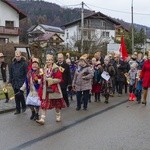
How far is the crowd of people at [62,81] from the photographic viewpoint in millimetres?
12227

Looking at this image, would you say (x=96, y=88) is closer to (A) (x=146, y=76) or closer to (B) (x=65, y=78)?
(A) (x=146, y=76)

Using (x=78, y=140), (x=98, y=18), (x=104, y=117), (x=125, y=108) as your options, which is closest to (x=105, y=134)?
(x=78, y=140)

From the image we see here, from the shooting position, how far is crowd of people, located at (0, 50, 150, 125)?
12.2m

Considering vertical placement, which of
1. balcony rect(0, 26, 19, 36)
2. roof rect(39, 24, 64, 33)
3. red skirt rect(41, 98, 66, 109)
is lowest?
red skirt rect(41, 98, 66, 109)

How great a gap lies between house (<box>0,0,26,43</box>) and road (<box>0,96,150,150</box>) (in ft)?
172

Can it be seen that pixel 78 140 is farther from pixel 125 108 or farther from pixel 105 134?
pixel 125 108

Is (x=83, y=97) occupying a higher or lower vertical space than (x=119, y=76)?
lower

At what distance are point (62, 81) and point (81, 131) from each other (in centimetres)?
447

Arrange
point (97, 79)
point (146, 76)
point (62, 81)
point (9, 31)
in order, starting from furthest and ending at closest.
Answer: point (9, 31)
point (97, 79)
point (146, 76)
point (62, 81)

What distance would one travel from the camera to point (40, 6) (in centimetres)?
9756

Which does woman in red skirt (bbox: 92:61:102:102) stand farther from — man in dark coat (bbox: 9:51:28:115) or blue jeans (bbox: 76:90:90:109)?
man in dark coat (bbox: 9:51:28:115)

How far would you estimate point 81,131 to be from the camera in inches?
432

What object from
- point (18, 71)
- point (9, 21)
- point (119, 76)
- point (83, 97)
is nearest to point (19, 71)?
point (18, 71)

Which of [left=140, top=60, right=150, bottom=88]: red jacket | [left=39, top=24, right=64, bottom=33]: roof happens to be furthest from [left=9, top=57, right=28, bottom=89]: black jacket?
[left=39, top=24, right=64, bottom=33]: roof
